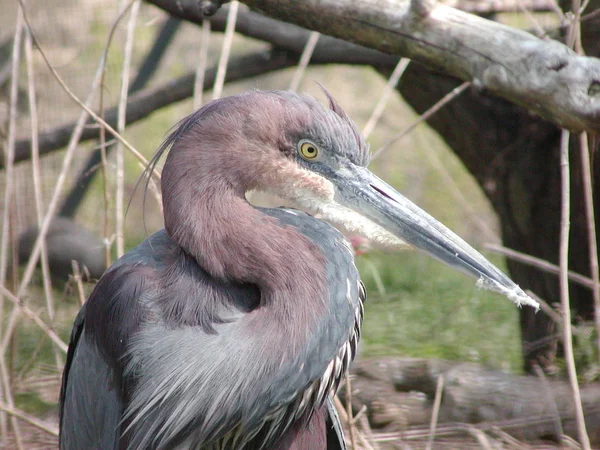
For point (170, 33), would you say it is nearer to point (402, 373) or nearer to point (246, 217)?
point (402, 373)

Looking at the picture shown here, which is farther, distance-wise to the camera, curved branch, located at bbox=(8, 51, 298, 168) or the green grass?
the green grass

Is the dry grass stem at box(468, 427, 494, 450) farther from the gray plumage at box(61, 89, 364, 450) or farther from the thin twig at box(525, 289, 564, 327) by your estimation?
the gray plumage at box(61, 89, 364, 450)

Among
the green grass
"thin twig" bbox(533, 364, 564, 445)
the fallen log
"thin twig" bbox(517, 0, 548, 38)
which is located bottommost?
the green grass

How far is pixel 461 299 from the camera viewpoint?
4.93 metres

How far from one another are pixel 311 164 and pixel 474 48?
0.48 meters

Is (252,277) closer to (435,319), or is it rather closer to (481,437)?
(481,437)

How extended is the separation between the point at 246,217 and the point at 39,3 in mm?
4456

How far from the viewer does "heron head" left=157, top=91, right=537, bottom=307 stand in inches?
80.0

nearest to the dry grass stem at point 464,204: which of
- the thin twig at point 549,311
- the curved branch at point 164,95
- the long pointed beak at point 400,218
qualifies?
the thin twig at point 549,311

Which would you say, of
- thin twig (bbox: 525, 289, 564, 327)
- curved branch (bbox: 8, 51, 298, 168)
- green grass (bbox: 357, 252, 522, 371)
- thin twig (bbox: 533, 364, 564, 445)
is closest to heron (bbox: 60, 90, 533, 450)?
thin twig (bbox: 525, 289, 564, 327)

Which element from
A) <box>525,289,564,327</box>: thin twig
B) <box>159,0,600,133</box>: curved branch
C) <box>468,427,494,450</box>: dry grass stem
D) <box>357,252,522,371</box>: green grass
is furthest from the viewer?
<box>357,252,522,371</box>: green grass

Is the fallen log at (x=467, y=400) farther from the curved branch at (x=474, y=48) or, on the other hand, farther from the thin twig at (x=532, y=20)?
the curved branch at (x=474, y=48)

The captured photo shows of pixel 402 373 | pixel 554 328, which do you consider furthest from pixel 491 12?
pixel 402 373

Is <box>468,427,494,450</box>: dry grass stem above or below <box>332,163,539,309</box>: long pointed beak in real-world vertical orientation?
below
